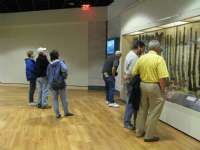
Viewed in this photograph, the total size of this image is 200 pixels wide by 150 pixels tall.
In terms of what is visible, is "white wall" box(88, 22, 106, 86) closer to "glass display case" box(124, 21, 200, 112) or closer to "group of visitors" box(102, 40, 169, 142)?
"glass display case" box(124, 21, 200, 112)

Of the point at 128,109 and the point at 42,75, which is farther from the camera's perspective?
the point at 42,75

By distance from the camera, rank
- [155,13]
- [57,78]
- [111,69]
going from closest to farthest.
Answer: [57,78] < [155,13] < [111,69]

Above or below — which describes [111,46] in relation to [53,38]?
below

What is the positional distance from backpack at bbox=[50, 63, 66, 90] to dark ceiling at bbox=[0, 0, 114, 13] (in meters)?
5.59

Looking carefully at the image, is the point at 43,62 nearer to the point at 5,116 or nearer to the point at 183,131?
the point at 5,116

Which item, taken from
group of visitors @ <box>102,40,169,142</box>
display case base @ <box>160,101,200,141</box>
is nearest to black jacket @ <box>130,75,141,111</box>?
group of visitors @ <box>102,40,169,142</box>

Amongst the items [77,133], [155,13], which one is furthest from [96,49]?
[77,133]

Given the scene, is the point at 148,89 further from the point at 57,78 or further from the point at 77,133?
the point at 57,78

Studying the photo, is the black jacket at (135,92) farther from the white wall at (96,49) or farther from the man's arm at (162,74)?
the white wall at (96,49)

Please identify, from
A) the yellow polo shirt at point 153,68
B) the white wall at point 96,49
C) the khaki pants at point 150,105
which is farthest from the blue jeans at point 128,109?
the white wall at point 96,49

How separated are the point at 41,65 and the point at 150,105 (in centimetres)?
352

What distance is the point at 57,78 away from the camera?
6562 millimetres

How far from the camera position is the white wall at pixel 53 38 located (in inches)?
485

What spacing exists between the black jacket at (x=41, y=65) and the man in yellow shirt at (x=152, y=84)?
3.16 metres
